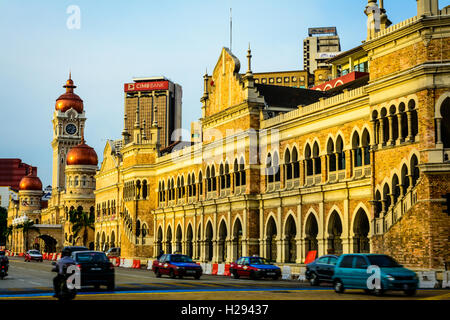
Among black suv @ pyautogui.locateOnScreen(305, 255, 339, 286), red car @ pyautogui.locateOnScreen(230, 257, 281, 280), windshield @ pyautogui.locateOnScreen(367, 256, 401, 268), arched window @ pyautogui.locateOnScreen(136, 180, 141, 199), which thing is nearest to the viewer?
windshield @ pyautogui.locateOnScreen(367, 256, 401, 268)

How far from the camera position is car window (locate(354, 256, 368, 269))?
23.1m

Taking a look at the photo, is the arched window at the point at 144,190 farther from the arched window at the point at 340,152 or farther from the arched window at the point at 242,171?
the arched window at the point at 340,152

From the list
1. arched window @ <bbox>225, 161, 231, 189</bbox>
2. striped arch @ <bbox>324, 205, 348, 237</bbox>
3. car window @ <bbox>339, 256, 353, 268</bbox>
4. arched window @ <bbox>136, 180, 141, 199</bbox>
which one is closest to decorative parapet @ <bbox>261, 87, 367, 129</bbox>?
arched window @ <bbox>225, 161, 231, 189</bbox>

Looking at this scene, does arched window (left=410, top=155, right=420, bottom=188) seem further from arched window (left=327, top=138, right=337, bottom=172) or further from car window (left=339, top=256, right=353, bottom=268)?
car window (left=339, top=256, right=353, bottom=268)

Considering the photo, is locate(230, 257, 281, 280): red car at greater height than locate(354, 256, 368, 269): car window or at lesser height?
lesser

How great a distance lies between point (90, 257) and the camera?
91.2ft

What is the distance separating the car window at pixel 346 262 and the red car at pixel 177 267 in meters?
13.3

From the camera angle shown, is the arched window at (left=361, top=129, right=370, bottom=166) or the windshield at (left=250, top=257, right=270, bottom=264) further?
the arched window at (left=361, top=129, right=370, bottom=166)

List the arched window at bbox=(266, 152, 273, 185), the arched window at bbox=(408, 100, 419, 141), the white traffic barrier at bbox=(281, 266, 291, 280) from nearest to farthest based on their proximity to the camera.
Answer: the arched window at bbox=(408, 100, 419, 141) < the white traffic barrier at bbox=(281, 266, 291, 280) < the arched window at bbox=(266, 152, 273, 185)
